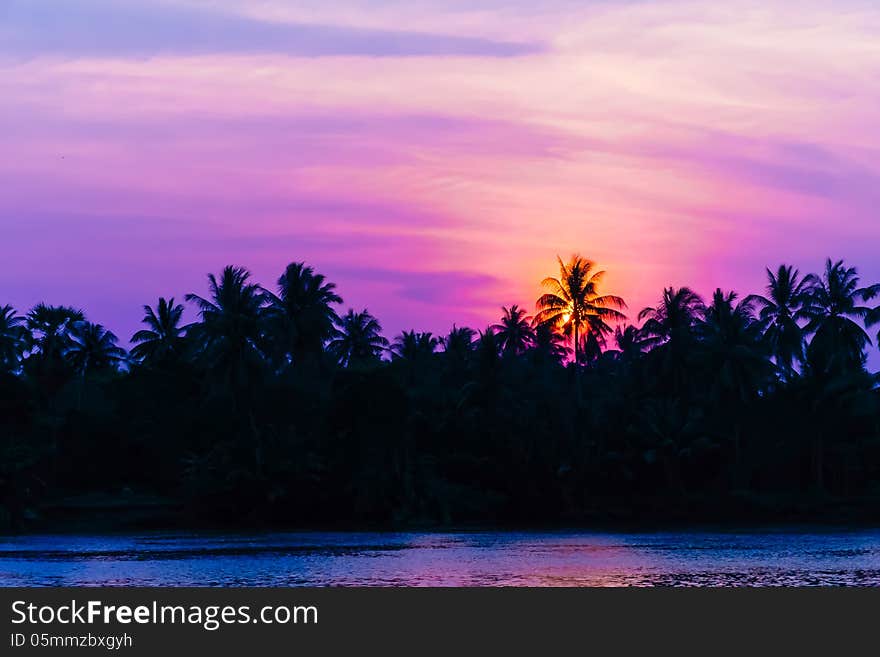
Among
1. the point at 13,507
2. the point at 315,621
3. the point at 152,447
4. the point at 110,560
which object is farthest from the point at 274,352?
the point at 315,621

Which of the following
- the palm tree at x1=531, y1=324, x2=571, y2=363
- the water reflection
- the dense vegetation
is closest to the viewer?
the water reflection

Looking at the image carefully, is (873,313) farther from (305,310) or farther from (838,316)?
(305,310)

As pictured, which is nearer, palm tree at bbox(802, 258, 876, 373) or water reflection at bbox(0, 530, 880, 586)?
water reflection at bbox(0, 530, 880, 586)

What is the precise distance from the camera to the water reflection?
38.4 metres

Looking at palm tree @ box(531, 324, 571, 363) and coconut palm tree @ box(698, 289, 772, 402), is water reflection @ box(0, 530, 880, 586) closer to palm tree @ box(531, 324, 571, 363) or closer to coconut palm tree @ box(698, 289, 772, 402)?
coconut palm tree @ box(698, 289, 772, 402)

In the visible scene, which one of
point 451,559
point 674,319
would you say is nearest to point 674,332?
point 674,319

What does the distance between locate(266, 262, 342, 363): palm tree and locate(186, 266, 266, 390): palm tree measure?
33.5 feet

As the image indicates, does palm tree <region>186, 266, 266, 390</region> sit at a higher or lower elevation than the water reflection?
higher

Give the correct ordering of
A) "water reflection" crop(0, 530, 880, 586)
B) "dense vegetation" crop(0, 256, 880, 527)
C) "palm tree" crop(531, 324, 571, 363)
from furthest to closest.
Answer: "palm tree" crop(531, 324, 571, 363), "dense vegetation" crop(0, 256, 880, 527), "water reflection" crop(0, 530, 880, 586)

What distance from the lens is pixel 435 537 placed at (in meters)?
56.6

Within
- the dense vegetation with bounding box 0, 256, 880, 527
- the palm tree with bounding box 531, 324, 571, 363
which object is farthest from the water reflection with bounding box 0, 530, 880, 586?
the palm tree with bounding box 531, 324, 571, 363

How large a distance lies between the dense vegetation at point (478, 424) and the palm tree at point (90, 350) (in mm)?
6095

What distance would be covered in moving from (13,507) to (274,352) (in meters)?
16.4

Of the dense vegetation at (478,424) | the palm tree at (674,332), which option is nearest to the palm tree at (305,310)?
the dense vegetation at (478,424)
